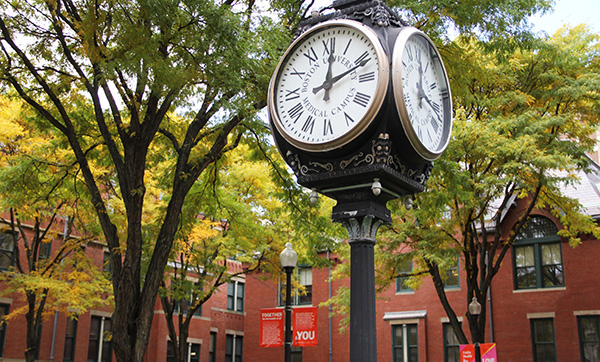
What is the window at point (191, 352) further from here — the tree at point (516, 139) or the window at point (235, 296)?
the tree at point (516, 139)

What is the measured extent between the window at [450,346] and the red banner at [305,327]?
15.4 metres

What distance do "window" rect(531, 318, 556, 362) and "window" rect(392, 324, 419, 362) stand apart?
17.1 feet

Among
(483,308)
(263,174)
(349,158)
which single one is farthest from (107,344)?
(349,158)

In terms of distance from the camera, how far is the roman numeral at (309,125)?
174 inches

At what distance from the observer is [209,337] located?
34844mm

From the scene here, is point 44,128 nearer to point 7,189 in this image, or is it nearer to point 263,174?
point 7,189

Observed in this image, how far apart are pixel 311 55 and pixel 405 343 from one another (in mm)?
25994

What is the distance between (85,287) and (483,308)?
13085mm

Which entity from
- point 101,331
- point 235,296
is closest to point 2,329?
point 101,331

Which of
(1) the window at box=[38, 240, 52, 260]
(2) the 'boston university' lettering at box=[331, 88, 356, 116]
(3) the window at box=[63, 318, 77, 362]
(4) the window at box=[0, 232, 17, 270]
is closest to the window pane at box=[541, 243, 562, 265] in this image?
(3) the window at box=[63, 318, 77, 362]

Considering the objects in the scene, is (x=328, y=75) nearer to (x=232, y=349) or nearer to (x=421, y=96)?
(x=421, y=96)

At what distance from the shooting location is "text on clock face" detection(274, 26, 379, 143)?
4.25 m

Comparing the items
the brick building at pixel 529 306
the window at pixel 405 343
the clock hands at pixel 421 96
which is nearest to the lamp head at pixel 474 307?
the brick building at pixel 529 306

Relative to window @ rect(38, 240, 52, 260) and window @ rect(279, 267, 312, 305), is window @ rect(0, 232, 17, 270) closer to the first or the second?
window @ rect(38, 240, 52, 260)
